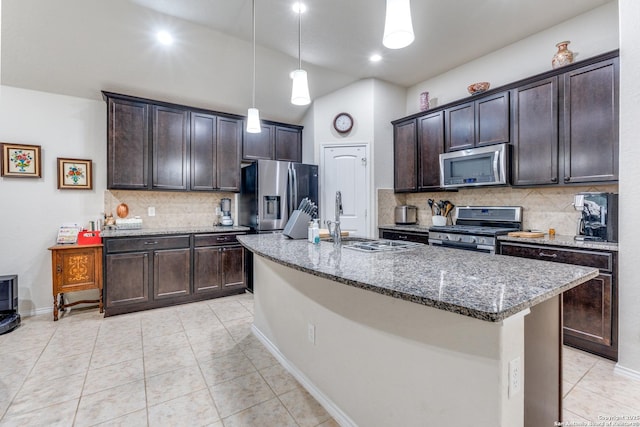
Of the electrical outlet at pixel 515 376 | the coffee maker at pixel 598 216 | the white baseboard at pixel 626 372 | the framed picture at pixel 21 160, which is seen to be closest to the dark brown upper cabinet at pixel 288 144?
the framed picture at pixel 21 160

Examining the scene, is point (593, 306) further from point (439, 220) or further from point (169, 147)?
point (169, 147)

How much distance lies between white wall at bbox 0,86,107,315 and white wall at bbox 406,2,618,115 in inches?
177

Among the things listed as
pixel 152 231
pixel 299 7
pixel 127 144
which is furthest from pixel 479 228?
pixel 127 144

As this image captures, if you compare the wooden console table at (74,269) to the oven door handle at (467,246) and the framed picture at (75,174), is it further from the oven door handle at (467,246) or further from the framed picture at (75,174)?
the oven door handle at (467,246)

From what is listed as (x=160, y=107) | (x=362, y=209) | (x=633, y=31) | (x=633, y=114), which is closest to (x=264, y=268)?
(x=362, y=209)

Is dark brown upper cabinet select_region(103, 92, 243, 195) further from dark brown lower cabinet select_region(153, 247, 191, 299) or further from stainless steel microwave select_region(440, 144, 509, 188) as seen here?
stainless steel microwave select_region(440, 144, 509, 188)

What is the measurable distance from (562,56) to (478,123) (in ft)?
2.88

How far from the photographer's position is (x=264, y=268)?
2559mm

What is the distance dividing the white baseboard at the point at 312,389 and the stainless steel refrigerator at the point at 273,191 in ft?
5.77

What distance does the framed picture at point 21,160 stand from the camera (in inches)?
126

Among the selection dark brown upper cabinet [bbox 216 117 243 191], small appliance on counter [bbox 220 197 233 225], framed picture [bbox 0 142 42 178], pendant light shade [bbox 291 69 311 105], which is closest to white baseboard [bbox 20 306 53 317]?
framed picture [bbox 0 142 42 178]

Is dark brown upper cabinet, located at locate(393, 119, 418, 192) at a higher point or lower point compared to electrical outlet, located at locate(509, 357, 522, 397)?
higher

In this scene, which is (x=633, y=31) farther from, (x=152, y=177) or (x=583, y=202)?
(x=152, y=177)

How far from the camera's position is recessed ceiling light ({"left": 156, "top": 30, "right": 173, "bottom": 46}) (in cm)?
312
